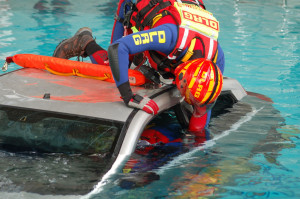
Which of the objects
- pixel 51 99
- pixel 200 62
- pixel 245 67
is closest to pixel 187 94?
pixel 200 62

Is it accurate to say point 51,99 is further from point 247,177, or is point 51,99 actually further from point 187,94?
point 247,177

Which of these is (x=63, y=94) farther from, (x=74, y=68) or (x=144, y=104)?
(x=144, y=104)

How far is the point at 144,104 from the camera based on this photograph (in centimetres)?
307

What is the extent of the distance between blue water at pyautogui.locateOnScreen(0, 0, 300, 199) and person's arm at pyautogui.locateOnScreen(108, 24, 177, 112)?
709 mm

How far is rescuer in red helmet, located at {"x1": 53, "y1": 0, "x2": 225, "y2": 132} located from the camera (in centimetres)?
330

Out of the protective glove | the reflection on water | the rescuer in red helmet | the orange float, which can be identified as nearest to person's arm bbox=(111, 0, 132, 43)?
the rescuer in red helmet

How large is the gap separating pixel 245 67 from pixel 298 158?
3.43m

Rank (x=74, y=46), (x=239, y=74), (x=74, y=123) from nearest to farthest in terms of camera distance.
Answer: (x=74, y=123), (x=74, y=46), (x=239, y=74)

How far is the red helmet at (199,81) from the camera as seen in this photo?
3318mm

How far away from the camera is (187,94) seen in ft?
11.0

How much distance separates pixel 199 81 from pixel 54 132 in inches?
43.3

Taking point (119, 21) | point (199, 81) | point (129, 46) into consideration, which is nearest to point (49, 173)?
point (129, 46)

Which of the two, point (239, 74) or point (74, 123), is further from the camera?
point (239, 74)

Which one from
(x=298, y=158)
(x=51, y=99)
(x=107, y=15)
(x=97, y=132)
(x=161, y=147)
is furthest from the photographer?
(x=107, y=15)
